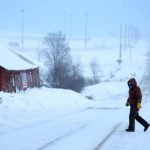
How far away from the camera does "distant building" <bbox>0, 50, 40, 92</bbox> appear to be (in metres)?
37.9

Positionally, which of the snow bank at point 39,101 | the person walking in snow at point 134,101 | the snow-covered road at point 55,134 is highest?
the person walking in snow at point 134,101

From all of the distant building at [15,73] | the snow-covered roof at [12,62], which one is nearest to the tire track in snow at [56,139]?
the distant building at [15,73]

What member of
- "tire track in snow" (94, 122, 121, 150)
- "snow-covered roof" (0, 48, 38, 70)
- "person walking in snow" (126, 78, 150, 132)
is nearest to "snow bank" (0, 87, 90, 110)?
"snow-covered roof" (0, 48, 38, 70)

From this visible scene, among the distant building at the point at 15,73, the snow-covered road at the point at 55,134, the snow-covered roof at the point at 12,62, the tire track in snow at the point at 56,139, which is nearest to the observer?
the tire track in snow at the point at 56,139

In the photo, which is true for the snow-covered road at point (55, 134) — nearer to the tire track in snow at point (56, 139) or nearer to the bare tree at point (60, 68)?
the tire track in snow at point (56, 139)

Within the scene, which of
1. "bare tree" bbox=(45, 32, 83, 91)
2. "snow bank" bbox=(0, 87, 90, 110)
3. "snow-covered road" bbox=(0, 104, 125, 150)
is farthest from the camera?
"bare tree" bbox=(45, 32, 83, 91)

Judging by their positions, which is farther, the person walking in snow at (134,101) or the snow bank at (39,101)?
the snow bank at (39,101)

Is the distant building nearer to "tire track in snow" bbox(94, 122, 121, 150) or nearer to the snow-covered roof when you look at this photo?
the snow-covered roof

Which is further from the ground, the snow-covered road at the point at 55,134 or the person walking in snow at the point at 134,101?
the person walking in snow at the point at 134,101

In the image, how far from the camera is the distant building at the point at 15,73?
37938 mm

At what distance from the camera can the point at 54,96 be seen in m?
35.5

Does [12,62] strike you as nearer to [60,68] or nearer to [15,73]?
[15,73]

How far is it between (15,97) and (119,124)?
12.0 meters

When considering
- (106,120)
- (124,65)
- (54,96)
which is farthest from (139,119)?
(124,65)
